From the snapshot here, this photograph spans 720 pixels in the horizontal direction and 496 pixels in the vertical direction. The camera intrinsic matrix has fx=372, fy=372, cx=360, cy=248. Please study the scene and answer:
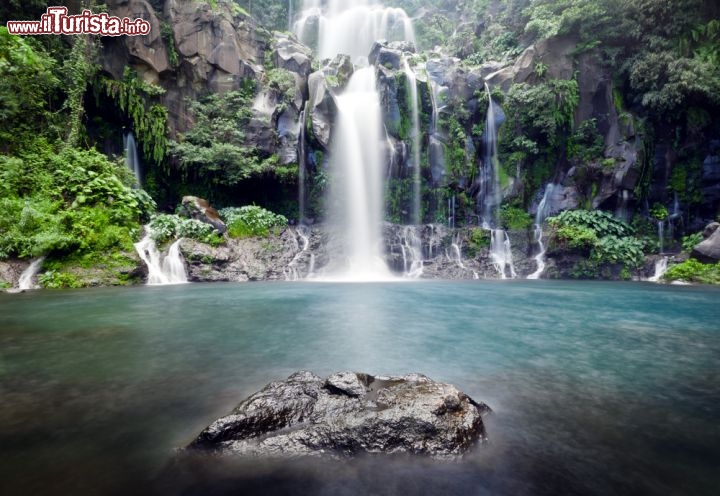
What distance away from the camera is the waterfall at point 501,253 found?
1745 cm

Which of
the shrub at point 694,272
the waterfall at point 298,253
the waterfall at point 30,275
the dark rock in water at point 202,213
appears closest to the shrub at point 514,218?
the shrub at point 694,272

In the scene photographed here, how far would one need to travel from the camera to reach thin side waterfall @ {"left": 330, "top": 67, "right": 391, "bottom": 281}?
18.9m

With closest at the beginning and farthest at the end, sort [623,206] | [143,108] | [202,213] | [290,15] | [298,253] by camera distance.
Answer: [202,213]
[298,253]
[143,108]
[623,206]
[290,15]

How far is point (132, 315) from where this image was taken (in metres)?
6.90

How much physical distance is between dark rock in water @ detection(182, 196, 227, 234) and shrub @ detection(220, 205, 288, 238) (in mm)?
691

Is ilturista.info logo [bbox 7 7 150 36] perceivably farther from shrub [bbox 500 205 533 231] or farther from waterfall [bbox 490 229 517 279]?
shrub [bbox 500 205 533 231]

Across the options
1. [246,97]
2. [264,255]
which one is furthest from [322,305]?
[246,97]

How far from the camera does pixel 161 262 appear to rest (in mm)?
13219

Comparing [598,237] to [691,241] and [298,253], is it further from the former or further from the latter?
[298,253]

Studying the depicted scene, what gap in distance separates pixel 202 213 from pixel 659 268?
19.2 metres

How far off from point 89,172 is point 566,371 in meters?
15.5

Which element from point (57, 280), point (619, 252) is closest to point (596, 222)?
point (619, 252)

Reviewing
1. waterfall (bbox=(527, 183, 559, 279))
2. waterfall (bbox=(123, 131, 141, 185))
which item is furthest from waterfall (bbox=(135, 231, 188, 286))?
waterfall (bbox=(527, 183, 559, 279))

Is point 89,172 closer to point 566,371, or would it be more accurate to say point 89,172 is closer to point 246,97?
point 246,97
